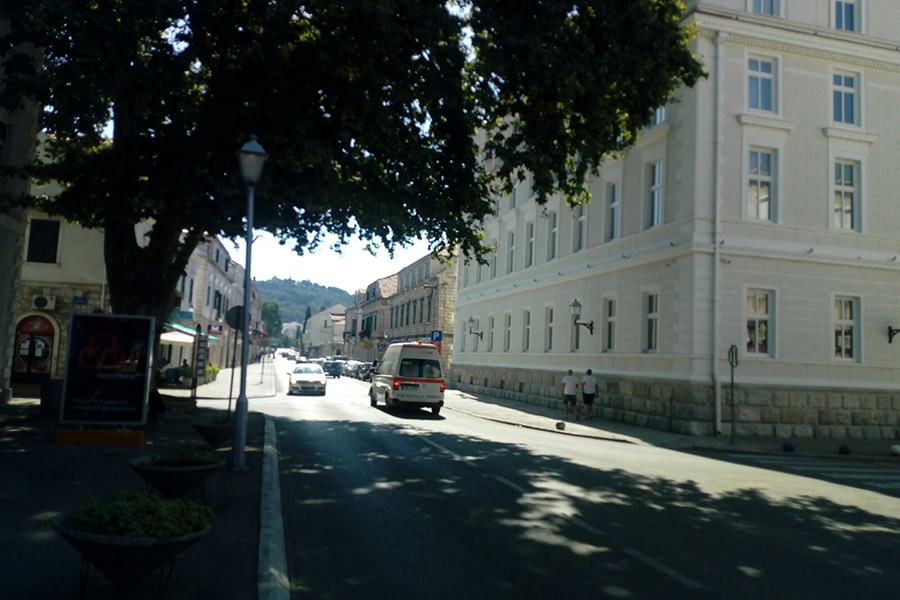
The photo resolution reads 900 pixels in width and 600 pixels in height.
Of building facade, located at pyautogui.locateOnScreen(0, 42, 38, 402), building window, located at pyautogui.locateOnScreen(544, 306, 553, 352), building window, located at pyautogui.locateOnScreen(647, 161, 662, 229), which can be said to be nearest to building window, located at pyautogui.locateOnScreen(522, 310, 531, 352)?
building window, located at pyautogui.locateOnScreen(544, 306, 553, 352)

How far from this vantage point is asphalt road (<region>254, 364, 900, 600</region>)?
Result: 6184 mm

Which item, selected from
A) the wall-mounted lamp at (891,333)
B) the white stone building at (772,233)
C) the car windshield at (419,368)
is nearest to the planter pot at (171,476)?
the white stone building at (772,233)

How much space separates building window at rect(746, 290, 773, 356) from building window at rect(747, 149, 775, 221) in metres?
2.41

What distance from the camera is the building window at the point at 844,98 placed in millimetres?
23469

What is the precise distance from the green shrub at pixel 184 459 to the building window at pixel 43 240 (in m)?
23.4

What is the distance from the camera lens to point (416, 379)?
25.6m

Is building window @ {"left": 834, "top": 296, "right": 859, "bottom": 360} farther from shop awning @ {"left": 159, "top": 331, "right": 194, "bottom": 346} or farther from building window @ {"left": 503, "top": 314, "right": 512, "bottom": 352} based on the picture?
shop awning @ {"left": 159, "top": 331, "right": 194, "bottom": 346}

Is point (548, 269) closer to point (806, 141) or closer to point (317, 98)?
point (806, 141)

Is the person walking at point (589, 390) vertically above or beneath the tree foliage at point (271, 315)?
beneath

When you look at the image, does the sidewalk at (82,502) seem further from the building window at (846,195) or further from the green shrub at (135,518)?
the building window at (846,195)

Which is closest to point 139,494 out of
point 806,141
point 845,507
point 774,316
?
point 845,507

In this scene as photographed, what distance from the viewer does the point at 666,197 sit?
23.2 metres

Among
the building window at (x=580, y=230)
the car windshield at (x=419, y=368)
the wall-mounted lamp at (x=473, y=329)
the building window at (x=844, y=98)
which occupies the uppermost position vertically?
the building window at (x=844, y=98)

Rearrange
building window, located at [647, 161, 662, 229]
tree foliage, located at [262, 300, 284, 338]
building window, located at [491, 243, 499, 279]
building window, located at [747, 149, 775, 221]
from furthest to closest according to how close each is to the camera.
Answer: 1. tree foliage, located at [262, 300, 284, 338]
2. building window, located at [491, 243, 499, 279]
3. building window, located at [647, 161, 662, 229]
4. building window, located at [747, 149, 775, 221]
